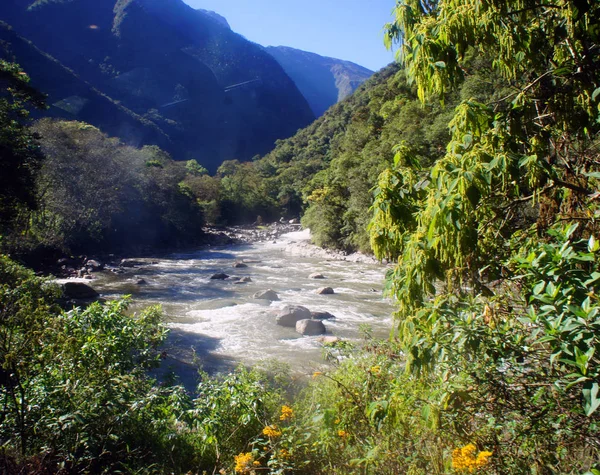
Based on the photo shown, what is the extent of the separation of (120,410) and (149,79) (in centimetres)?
10347

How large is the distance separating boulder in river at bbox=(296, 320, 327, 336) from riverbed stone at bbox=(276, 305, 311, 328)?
1.55 ft

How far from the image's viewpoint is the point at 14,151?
11453mm

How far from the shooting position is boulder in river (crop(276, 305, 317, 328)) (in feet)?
35.8

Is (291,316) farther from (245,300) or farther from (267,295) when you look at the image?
(245,300)

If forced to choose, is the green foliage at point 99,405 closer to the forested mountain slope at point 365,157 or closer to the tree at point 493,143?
the tree at point 493,143

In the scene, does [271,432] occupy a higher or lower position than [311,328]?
higher

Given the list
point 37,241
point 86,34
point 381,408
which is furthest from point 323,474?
point 86,34

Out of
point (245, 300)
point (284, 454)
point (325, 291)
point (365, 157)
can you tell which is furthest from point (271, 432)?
point (365, 157)

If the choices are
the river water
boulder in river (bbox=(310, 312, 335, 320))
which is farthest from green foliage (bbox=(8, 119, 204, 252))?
boulder in river (bbox=(310, 312, 335, 320))

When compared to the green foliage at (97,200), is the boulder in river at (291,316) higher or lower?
lower

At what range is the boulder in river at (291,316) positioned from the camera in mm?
10922

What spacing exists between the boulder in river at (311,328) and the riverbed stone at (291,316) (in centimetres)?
47

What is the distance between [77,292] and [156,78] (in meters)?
94.5

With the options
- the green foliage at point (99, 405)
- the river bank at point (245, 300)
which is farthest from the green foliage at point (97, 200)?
the green foliage at point (99, 405)
